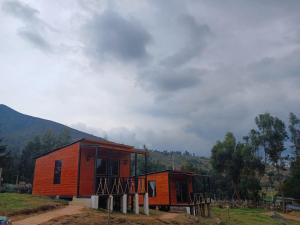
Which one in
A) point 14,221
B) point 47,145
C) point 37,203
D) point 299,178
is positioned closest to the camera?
point 14,221

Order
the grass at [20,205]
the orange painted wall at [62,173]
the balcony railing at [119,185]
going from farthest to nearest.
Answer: the orange painted wall at [62,173], the balcony railing at [119,185], the grass at [20,205]

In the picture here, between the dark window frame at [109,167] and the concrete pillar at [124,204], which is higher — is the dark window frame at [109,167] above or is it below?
above

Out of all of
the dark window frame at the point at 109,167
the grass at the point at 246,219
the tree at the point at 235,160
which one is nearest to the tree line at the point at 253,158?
the tree at the point at 235,160

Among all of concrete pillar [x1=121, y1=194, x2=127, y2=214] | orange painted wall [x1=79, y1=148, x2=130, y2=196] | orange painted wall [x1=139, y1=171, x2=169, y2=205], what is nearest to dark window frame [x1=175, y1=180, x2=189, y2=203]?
orange painted wall [x1=139, y1=171, x2=169, y2=205]

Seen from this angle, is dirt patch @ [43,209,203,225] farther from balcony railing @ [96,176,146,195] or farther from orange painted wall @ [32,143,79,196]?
orange painted wall @ [32,143,79,196]

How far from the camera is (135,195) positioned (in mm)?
23406

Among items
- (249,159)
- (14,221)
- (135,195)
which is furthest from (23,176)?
(14,221)

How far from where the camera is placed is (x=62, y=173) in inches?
993

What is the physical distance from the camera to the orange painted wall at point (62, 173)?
24094mm

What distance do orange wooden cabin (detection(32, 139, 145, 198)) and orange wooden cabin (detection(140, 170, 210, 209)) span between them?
5.28 meters

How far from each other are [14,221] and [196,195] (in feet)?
63.3

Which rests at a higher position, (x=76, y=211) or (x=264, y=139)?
(x=264, y=139)

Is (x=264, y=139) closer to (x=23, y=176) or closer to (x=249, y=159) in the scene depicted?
(x=249, y=159)

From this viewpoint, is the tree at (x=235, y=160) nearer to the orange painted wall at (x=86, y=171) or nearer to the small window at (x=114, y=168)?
the small window at (x=114, y=168)
